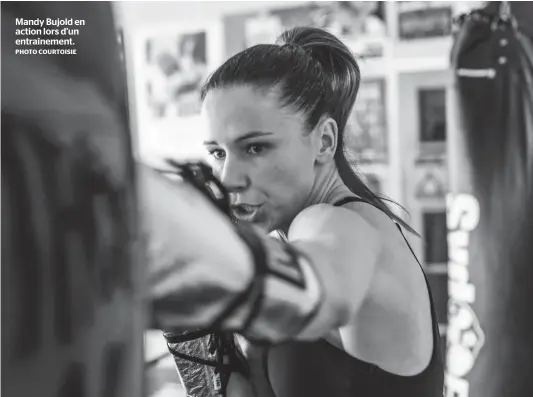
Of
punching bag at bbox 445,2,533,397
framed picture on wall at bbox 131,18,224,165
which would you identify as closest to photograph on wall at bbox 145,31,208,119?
framed picture on wall at bbox 131,18,224,165

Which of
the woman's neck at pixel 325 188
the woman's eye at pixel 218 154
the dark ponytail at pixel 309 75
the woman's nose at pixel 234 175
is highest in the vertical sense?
the dark ponytail at pixel 309 75

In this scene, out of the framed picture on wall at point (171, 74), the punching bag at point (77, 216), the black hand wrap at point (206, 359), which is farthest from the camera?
the framed picture on wall at point (171, 74)

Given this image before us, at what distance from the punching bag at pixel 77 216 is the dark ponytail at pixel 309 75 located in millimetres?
279

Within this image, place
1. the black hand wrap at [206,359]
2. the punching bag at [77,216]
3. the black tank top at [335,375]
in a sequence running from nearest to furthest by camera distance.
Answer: the punching bag at [77,216], the black tank top at [335,375], the black hand wrap at [206,359]

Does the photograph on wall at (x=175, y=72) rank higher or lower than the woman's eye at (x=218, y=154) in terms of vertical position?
higher

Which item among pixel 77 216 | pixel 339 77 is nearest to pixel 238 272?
pixel 77 216

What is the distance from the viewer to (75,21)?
1.23 feet

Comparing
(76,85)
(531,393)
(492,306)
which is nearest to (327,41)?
(76,85)

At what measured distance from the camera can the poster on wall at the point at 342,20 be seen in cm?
93

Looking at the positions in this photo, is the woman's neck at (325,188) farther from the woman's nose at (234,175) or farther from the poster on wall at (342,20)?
the poster on wall at (342,20)

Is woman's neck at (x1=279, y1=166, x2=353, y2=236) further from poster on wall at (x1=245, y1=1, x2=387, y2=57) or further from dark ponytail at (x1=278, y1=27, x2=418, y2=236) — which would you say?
poster on wall at (x1=245, y1=1, x2=387, y2=57)

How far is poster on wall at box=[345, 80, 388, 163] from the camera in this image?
2.98 feet

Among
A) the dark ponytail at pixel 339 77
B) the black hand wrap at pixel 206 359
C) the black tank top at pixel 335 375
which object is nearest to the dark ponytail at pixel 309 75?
the dark ponytail at pixel 339 77

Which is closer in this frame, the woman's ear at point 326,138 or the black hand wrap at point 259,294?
the black hand wrap at point 259,294
